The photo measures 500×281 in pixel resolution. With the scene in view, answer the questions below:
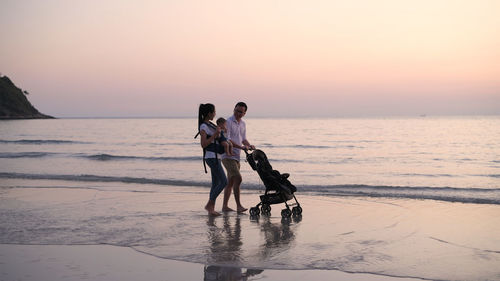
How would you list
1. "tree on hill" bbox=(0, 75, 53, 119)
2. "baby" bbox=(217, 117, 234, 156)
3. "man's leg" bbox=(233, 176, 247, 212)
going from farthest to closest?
"tree on hill" bbox=(0, 75, 53, 119), "man's leg" bbox=(233, 176, 247, 212), "baby" bbox=(217, 117, 234, 156)

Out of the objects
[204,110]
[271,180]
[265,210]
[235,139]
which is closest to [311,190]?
[265,210]

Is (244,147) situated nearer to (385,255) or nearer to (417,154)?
(385,255)

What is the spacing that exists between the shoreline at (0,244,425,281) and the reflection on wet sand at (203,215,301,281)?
1 cm

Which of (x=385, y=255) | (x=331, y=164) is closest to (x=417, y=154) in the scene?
(x=331, y=164)

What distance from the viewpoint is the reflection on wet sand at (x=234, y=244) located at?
5.07 m

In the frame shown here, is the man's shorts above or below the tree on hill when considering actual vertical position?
below

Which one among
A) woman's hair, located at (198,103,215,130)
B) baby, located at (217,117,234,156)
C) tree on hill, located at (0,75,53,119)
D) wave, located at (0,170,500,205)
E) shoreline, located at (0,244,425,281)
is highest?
tree on hill, located at (0,75,53,119)

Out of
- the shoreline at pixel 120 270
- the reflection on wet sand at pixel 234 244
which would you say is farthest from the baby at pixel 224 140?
the shoreline at pixel 120 270

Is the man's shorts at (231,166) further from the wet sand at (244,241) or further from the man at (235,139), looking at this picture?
the wet sand at (244,241)

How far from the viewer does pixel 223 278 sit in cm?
489

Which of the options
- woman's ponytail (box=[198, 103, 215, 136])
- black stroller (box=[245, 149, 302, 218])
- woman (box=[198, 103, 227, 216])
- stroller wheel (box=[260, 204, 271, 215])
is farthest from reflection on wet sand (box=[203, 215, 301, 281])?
woman's ponytail (box=[198, 103, 215, 136])

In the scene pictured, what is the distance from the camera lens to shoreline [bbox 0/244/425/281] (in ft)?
16.2

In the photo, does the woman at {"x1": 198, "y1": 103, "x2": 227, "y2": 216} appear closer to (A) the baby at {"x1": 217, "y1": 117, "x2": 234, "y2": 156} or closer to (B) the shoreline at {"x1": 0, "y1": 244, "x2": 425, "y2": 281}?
(A) the baby at {"x1": 217, "y1": 117, "x2": 234, "y2": 156}

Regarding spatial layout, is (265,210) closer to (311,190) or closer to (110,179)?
(311,190)
